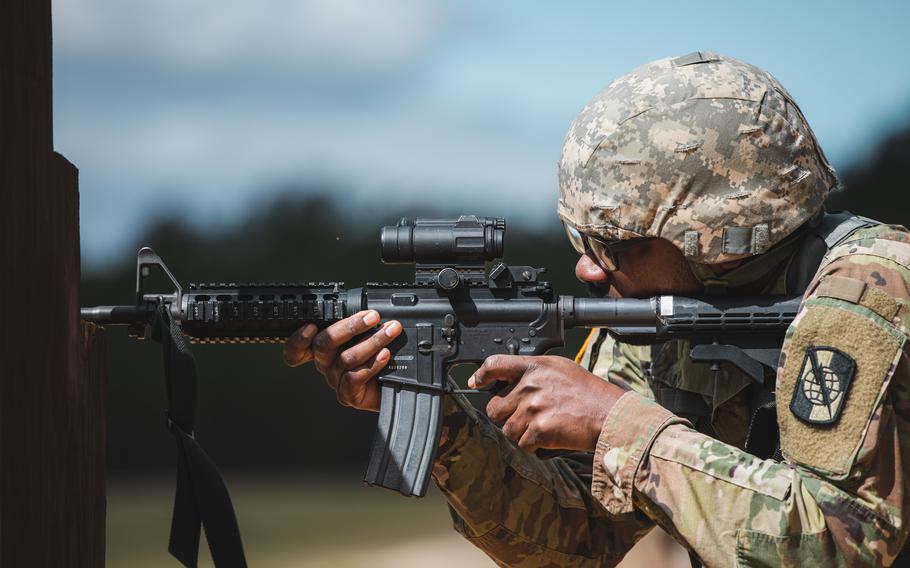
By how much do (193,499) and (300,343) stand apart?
71cm

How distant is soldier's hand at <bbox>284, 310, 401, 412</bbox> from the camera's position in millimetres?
2896

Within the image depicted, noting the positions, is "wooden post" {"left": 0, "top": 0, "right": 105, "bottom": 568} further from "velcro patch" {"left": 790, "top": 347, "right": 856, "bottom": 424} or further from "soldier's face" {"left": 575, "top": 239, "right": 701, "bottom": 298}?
"soldier's face" {"left": 575, "top": 239, "right": 701, "bottom": 298}

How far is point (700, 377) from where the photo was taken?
10.2ft

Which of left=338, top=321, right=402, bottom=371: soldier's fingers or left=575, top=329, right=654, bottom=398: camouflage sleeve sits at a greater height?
left=338, top=321, right=402, bottom=371: soldier's fingers

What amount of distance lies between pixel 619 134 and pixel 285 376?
562 cm

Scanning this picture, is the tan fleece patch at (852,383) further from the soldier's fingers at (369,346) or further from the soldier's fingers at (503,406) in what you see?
the soldier's fingers at (369,346)

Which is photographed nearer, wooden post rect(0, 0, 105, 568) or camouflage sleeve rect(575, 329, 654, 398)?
wooden post rect(0, 0, 105, 568)

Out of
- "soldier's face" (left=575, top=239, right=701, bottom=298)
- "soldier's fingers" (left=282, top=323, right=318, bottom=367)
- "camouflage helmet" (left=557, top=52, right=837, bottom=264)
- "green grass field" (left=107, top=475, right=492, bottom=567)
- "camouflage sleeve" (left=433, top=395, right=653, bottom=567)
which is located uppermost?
"camouflage helmet" (left=557, top=52, right=837, bottom=264)

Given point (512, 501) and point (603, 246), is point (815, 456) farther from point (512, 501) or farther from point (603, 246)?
point (512, 501)

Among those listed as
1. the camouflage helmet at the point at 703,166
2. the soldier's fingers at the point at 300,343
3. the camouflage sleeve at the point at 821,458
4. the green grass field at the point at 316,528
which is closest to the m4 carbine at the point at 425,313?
the soldier's fingers at the point at 300,343

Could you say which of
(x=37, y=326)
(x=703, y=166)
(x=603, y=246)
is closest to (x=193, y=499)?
(x=37, y=326)

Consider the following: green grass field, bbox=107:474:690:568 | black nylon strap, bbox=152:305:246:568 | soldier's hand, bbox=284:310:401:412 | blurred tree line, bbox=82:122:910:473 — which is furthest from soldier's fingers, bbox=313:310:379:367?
blurred tree line, bbox=82:122:910:473

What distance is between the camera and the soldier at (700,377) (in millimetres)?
2268

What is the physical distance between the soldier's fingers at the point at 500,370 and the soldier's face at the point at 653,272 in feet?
1.34
